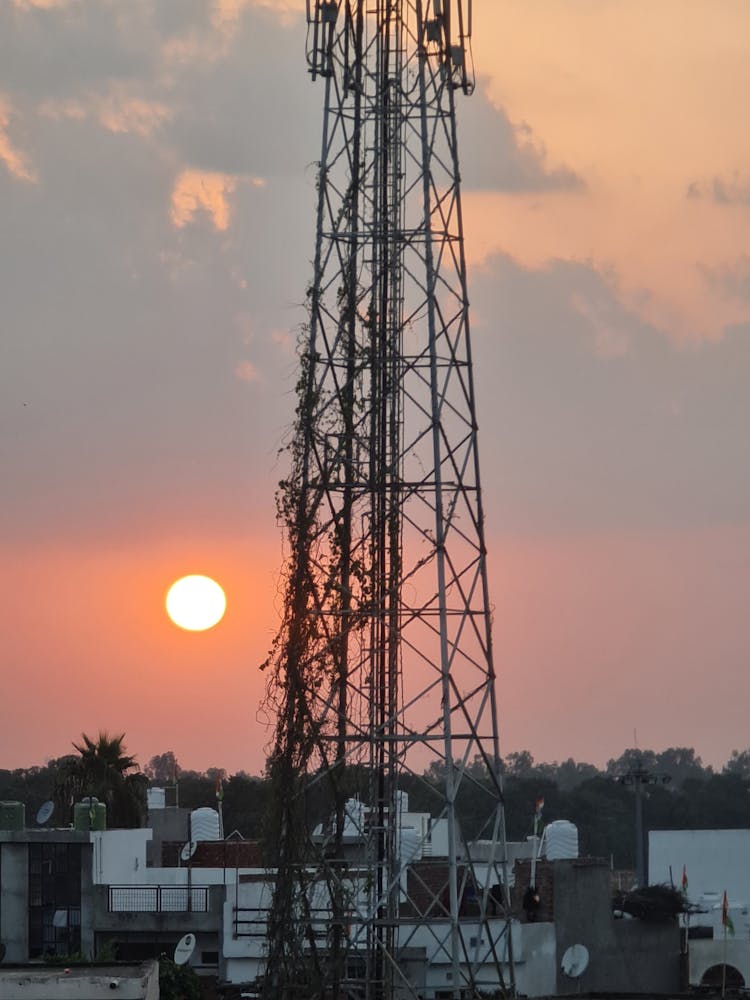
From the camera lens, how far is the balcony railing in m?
62.8

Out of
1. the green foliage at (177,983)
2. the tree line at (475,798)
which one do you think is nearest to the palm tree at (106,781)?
the tree line at (475,798)

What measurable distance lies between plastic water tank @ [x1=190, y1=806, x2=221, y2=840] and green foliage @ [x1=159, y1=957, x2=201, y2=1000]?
1448 centimetres

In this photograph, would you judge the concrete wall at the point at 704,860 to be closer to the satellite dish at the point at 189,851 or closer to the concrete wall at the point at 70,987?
the satellite dish at the point at 189,851

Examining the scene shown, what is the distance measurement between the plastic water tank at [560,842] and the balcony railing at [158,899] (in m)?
11.1

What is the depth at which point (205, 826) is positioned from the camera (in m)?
71.4

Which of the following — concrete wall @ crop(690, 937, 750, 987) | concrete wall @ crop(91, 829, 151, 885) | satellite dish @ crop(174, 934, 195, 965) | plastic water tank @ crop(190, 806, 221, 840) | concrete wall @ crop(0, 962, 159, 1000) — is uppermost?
plastic water tank @ crop(190, 806, 221, 840)

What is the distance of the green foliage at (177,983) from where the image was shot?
53.7m

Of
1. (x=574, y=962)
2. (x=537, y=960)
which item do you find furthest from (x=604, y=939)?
(x=537, y=960)

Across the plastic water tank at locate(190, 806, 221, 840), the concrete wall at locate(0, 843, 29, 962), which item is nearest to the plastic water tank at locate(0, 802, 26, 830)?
the concrete wall at locate(0, 843, 29, 962)

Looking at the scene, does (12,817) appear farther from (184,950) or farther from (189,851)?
(184,950)

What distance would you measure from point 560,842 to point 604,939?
413 cm

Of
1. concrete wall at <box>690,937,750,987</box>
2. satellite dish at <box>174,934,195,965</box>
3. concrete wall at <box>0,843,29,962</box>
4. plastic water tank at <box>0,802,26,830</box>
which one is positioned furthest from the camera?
plastic water tank at <box>0,802,26,830</box>

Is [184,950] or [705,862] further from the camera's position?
[705,862]

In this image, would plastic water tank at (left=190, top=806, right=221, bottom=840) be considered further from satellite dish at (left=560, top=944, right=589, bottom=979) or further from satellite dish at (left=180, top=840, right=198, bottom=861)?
satellite dish at (left=560, top=944, right=589, bottom=979)
